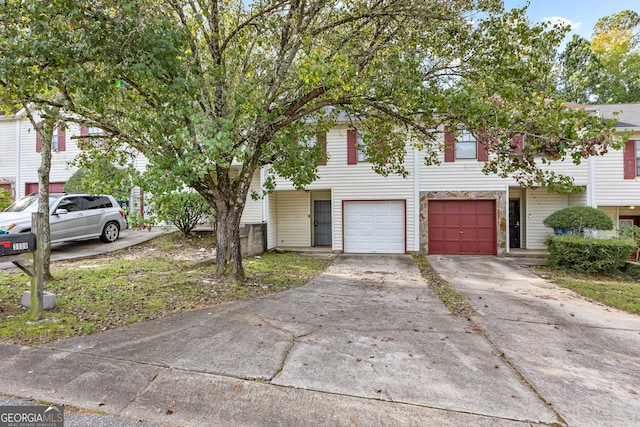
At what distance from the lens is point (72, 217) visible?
9.77 meters

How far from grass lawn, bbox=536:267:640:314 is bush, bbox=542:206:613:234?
5.99 ft

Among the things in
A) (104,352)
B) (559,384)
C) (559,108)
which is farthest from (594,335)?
(104,352)

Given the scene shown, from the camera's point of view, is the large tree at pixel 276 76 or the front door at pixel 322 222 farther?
the front door at pixel 322 222

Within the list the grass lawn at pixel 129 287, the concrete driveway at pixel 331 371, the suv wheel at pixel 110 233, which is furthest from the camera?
the suv wheel at pixel 110 233

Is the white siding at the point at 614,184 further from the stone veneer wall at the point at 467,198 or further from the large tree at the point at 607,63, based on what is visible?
the large tree at the point at 607,63

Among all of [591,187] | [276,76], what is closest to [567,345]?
[276,76]

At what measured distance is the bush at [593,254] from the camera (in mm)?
8570

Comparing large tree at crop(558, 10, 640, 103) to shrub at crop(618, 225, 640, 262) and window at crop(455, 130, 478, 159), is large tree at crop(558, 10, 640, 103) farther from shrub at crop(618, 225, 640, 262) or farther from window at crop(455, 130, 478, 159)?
window at crop(455, 130, 478, 159)

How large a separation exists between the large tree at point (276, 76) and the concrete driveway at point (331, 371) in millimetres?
2262

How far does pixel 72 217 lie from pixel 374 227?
387 inches

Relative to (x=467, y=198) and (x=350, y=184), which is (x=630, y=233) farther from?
(x=350, y=184)

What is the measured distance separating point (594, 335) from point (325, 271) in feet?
18.7

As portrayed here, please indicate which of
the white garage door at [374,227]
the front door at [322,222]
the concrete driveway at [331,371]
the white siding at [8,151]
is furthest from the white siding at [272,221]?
the white siding at [8,151]

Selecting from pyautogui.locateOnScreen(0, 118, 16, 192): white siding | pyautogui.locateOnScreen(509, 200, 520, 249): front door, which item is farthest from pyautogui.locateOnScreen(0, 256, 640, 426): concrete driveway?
pyautogui.locateOnScreen(0, 118, 16, 192): white siding
